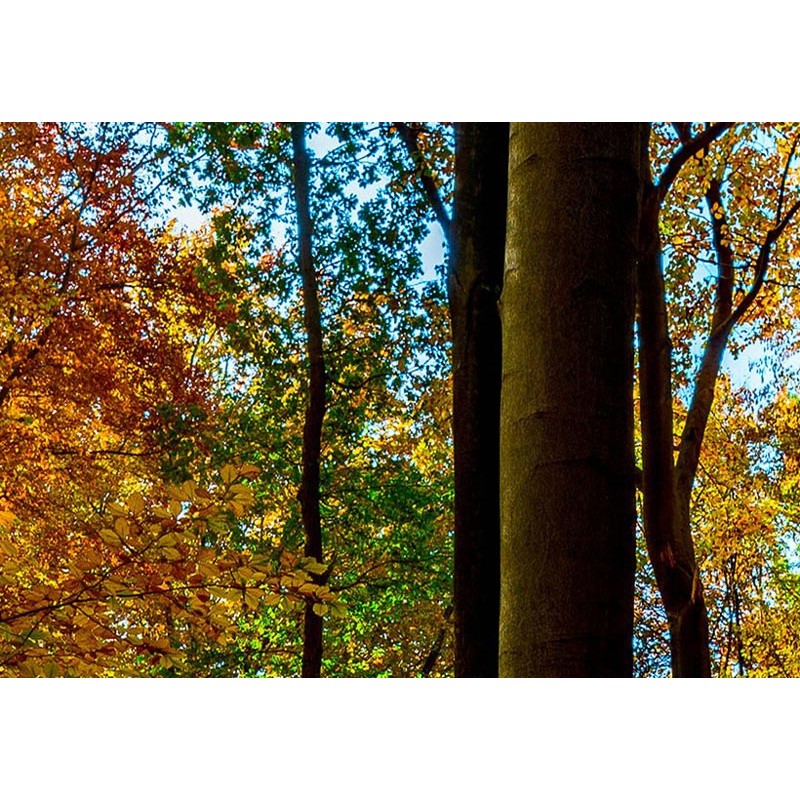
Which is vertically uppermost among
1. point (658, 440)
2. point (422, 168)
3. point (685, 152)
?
point (422, 168)

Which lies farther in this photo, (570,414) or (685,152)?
(685,152)

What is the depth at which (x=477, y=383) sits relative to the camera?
2482 mm

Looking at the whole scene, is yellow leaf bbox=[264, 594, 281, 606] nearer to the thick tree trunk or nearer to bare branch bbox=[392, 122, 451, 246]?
the thick tree trunk

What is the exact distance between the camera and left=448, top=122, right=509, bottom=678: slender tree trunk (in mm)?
2385

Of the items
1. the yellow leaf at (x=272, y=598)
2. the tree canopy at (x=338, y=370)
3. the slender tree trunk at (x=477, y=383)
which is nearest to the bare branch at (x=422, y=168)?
the tree canopy at (x=338, y=370)
